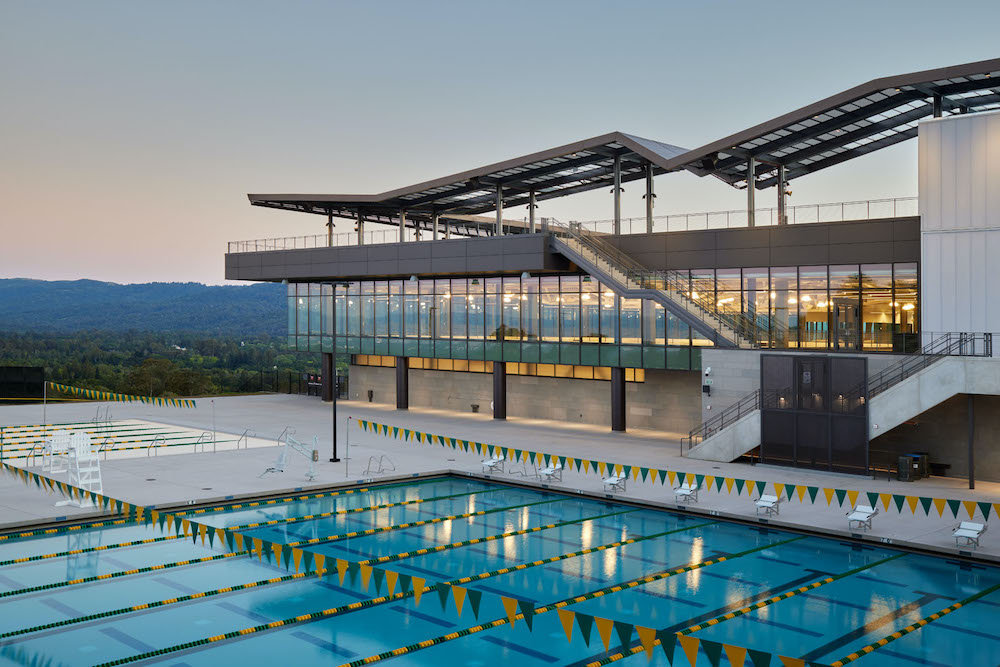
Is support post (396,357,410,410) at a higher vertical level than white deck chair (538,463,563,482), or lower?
higher

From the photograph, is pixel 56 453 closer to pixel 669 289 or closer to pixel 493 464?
pixel 493 464

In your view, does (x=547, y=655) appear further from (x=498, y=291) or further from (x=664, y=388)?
(x=498, y=291)

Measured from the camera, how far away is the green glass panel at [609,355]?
41.2 meters

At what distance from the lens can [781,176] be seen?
1547 inches

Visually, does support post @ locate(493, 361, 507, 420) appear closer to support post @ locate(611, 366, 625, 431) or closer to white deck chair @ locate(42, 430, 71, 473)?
support post @ locate(611, 366, 625, 431)

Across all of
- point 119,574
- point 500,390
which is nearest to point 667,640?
point 119,574

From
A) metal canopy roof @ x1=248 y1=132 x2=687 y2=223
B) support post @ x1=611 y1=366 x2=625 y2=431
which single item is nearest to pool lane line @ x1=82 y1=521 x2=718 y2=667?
support post @ x1=611 y1=366 x2=625 y2=431

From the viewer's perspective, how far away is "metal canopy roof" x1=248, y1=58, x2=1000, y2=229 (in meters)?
30.8

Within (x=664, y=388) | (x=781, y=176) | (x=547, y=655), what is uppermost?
(x=781, y=176)

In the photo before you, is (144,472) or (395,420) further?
(395,420)

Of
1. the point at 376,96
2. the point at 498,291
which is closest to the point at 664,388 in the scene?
the point at 498,291

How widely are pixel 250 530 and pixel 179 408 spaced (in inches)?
1339

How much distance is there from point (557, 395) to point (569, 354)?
341 centimetres

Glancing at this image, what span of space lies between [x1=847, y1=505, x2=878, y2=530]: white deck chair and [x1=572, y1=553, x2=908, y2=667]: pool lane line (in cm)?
143
